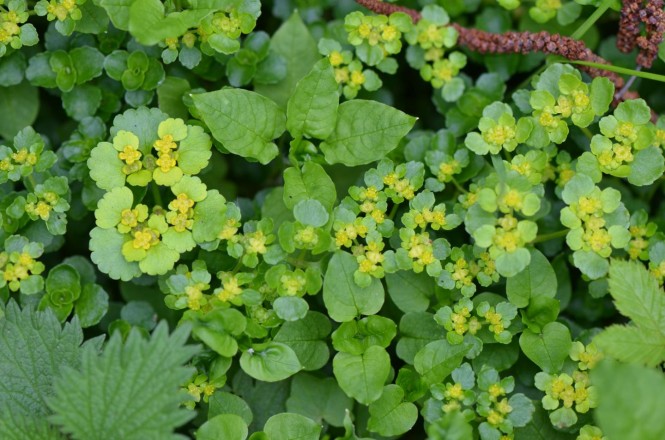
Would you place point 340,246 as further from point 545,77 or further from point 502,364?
point 545,77

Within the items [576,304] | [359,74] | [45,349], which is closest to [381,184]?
[359,74]

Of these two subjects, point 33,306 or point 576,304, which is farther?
point 576,304

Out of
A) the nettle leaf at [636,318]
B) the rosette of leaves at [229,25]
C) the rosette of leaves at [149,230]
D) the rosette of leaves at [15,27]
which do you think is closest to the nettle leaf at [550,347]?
the nettle leaf at [636,318]

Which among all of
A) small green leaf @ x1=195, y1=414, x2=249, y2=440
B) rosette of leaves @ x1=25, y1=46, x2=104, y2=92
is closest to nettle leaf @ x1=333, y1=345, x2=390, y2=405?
small green leaf @ x1=195, y1=414, x2=249, y2=440

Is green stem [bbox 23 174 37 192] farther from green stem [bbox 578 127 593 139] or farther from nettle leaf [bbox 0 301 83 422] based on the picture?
green stem [bbox 578 127 593 139]

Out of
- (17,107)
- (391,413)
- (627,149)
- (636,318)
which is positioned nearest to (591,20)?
Result: (627,149)

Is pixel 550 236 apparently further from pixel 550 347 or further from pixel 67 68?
pixel 67 68
